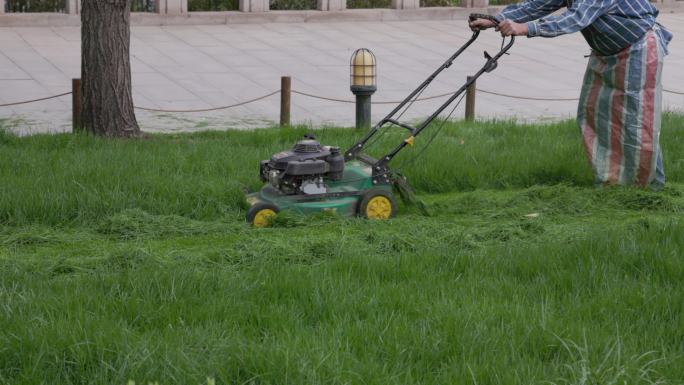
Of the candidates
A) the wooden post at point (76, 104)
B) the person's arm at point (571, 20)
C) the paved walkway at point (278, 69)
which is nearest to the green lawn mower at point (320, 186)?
the person's arm at point (571, 20)

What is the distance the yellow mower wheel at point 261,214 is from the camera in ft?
25.0

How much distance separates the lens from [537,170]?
31.3 ft

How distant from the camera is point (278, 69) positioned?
55.7ft

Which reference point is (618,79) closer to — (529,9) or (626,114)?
(626,114)

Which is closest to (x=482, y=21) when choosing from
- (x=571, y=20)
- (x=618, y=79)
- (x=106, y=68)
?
(x=571, y=20)

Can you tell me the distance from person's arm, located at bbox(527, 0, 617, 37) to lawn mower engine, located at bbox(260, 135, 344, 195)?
5.22 ft

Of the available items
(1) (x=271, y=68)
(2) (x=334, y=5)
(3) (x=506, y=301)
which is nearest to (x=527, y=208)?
(3) (x=506, y=301)

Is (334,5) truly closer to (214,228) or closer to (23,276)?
(214,228)

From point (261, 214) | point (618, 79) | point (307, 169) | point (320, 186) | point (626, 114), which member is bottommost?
point (261, 214)

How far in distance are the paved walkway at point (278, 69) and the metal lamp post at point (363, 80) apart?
6.92 ft

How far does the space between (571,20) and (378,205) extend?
183 centimetres

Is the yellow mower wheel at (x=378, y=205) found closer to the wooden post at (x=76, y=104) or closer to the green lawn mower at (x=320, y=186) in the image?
the green lawn mower at (x=320, y=186)

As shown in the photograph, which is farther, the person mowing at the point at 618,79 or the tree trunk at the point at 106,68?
the tree trunk at the point at 106,68

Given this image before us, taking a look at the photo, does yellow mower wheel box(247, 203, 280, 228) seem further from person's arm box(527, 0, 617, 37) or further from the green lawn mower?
person's arm box(527, 0, 617, 37)
